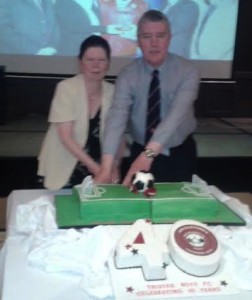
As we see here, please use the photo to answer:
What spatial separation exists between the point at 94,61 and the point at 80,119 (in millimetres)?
220

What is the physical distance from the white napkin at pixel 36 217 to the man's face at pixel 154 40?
64 cm

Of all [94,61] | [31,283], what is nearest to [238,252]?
[31,283]

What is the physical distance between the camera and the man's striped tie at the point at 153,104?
178cm

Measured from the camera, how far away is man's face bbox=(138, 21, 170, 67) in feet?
5.47

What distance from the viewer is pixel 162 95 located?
5.88 ft

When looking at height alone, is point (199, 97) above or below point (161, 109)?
Result: below

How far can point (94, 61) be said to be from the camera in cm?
177

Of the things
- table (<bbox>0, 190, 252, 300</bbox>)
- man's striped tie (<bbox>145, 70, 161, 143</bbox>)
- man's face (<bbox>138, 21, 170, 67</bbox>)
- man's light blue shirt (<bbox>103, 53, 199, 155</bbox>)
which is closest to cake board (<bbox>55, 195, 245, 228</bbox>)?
table (<bbox>0, 190, 252, 300</bbox>)

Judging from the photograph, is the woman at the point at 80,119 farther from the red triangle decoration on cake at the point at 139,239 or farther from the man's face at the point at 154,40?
the red triangle decoration on cake at the point at 139,239

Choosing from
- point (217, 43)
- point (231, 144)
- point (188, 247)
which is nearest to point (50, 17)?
point (217, 43)

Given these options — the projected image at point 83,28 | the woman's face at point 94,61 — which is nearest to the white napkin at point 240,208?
the woman's face at point 94,61

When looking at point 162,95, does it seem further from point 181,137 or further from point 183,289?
point 183,289

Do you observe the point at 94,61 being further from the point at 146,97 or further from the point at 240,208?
the point at 240,208

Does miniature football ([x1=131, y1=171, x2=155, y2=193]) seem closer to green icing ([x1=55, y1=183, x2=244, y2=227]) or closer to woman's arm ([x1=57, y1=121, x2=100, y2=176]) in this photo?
green icing ([x1=55, y1=183, x2=244, y2=227])
